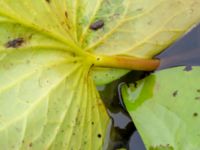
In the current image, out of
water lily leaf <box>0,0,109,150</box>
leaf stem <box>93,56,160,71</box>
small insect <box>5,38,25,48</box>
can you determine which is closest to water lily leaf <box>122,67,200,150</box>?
leaf stem <box>93,56,160,71</box>

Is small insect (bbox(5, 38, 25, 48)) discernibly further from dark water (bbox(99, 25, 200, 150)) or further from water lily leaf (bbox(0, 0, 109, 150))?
dark water (bbox(99, 25, 200, 150))

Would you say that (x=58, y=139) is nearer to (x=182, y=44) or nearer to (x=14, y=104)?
(x=14, y=104)

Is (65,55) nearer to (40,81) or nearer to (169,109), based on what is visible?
(40,81)

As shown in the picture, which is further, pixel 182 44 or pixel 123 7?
pixel 182 44

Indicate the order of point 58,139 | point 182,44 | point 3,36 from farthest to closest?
point 182,44 → point 58,139 → point 3,36

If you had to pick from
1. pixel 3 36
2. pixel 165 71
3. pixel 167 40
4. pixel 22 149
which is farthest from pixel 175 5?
pixel 22 149

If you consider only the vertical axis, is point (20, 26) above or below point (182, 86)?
above

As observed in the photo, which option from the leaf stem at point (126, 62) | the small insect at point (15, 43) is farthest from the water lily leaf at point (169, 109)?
the small insect at point (15, 43)
